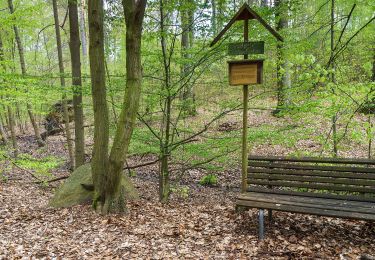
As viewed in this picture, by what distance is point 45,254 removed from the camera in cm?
391

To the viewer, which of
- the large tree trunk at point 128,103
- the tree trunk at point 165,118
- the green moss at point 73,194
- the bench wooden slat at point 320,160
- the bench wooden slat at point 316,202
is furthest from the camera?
the tree trunk at point 165,118

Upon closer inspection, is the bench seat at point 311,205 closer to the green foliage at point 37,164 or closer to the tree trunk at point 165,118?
the tree trunk at point 165,118

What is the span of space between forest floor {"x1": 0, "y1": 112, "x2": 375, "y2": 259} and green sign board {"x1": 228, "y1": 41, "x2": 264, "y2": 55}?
262 centimetres

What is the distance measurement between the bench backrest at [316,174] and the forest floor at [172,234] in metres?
0.56

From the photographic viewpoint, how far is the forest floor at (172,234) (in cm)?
382

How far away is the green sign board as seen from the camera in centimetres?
470

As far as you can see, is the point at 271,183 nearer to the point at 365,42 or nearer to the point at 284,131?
the point at 284,131

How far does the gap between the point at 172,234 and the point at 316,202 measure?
6.73ft

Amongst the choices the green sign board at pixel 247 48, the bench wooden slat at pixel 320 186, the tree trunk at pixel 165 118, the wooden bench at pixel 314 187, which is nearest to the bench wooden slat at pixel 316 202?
the wooden bench at pixel 314 187

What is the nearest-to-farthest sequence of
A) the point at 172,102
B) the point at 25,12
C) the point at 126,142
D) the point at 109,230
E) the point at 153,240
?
the point at 153,240 < the point at 109,230 < the point at 126,142 < the point at 172,102 < the point at 25,12

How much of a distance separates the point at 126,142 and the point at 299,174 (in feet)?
9.00

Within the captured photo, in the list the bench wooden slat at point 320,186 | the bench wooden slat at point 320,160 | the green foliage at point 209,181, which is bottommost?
the green foliage at point 209,181

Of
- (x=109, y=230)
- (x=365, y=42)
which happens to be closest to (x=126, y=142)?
(x=109, y=230)

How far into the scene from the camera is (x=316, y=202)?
4.19 m
